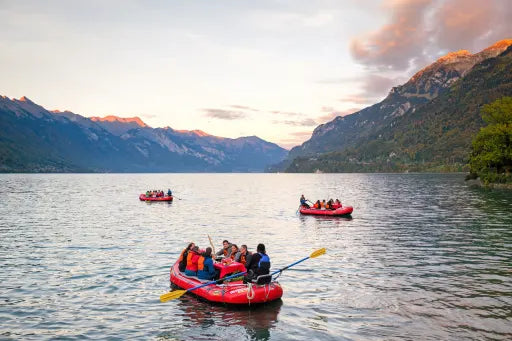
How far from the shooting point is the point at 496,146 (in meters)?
91.8

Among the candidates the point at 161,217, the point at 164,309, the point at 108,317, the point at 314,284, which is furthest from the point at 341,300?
the point at 161,217

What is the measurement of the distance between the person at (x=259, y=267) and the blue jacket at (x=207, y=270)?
2.19 meters

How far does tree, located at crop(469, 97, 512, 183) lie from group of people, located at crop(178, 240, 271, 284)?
8417cm

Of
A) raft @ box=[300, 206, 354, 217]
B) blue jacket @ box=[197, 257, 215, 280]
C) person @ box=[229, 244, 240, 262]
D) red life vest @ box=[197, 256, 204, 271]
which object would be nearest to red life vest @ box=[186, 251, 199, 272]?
red life vest @ box=[197, 256, 204, 271]

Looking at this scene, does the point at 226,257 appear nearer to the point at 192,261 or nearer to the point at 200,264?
the point at 192,261

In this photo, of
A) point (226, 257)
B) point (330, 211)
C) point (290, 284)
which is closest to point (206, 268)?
point (226, 257)

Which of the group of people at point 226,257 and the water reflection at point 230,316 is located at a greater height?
the group of people at point 226,257

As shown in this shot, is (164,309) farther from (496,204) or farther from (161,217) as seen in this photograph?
(496,204)

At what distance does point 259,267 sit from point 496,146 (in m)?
88.1

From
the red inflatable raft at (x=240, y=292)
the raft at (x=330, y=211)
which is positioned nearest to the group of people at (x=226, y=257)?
the red inflatable raft at (x=240, y=292)

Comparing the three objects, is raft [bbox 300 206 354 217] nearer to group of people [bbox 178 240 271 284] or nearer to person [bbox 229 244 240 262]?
group of people [bbox 178 240 271 284]

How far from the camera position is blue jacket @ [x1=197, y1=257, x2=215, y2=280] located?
23.1 m

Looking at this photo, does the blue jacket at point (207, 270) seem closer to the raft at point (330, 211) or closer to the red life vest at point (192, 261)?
the red life vest at point (192, 261)

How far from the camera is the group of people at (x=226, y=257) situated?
21.6 m
